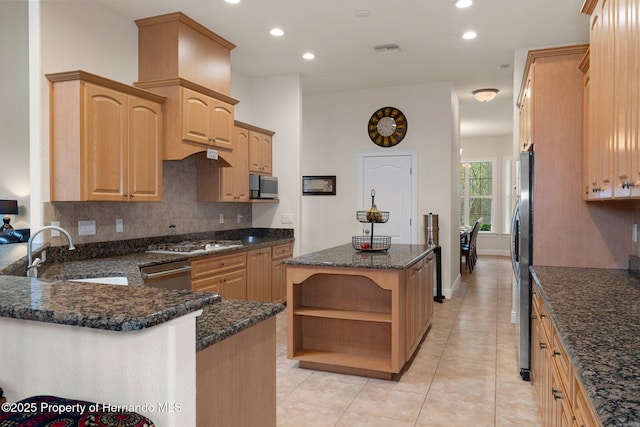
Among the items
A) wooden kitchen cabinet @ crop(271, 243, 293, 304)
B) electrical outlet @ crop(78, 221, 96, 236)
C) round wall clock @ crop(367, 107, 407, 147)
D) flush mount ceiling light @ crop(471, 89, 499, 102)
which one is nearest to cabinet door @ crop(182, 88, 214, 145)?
electrical outlet @ crop(78, 221, 96, 236)

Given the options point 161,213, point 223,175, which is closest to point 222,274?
point 161,213

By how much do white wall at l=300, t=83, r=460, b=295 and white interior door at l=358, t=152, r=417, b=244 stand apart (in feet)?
0.33

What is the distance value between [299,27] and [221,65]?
3.01 ft

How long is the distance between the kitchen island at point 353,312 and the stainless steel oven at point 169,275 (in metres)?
0.91

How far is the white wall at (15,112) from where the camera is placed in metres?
5.52

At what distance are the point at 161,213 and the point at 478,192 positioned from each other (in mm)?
8867

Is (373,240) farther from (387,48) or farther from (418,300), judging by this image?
(387,48)

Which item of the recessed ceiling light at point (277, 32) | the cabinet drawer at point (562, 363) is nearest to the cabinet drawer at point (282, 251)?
the recessed ceiling light at point (277, 32)

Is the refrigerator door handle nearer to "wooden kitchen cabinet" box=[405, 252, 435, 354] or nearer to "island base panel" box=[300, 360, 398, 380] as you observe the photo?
"wooden kitchen cabinet" box=[405, 252, 435, 354]

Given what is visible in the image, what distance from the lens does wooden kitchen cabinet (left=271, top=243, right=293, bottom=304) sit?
5402mm

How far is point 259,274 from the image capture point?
16.7 feet

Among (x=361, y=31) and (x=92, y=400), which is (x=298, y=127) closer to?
(x=361, y=31)

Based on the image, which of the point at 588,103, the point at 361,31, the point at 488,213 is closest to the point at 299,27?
the point at 361,31

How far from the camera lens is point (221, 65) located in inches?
186
